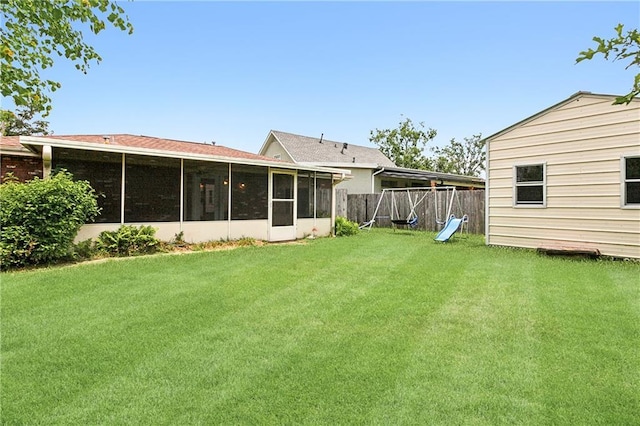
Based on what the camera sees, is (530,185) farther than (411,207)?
No

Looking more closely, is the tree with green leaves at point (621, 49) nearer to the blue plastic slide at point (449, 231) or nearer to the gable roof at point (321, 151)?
the blue plastic slide at point (449, 231)

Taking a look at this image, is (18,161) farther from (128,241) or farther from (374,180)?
(374,180)

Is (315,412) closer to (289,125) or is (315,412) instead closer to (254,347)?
(254,347)

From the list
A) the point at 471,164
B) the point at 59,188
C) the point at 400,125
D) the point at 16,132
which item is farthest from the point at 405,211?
the point at 471,164

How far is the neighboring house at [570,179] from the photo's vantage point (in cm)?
812

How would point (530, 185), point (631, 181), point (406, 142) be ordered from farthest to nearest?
point (406, 142) < point (530, 185) < point (631, 181)

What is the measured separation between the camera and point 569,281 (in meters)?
6.03

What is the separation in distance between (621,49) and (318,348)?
292 cm

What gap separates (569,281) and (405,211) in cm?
1006

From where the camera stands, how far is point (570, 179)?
8.98 meters

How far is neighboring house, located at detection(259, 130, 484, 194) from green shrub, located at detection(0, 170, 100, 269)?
1287cm

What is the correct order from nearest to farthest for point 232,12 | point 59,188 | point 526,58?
point 59,188
point 232,12
point 526,58

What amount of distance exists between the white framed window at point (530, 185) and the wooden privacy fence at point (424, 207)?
10.8 feet

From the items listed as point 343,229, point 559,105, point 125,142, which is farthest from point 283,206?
point 559,105
